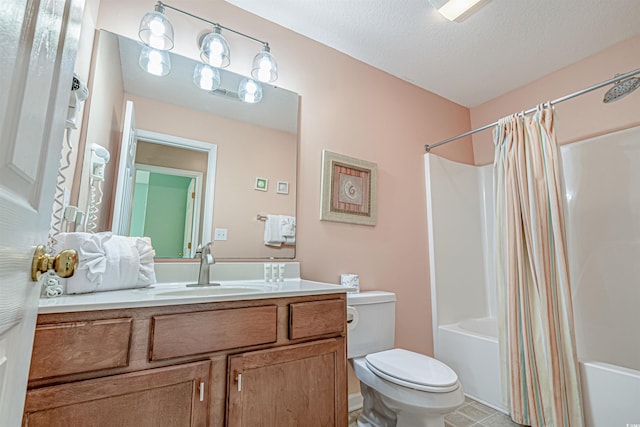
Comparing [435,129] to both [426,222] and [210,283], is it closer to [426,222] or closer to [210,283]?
[426,222]

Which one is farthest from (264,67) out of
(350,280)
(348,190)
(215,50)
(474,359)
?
(474,359)

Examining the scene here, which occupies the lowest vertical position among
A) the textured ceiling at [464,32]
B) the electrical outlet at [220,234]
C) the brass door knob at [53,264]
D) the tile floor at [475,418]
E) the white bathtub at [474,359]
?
the tile floor at [475,418]

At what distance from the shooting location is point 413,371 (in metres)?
1.40

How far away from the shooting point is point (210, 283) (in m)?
1.48

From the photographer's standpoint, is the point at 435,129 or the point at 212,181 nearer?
the point at 212,181

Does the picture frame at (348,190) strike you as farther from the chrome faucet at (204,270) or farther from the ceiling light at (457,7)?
the ceiling light at (457,7)

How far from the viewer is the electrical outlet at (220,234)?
162 centimetres

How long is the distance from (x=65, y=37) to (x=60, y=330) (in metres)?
0.70

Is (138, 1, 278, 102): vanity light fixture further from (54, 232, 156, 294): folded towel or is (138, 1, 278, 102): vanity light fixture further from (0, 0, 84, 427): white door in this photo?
(0, 0, 84, 427): white door

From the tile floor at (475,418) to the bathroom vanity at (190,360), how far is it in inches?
32.8

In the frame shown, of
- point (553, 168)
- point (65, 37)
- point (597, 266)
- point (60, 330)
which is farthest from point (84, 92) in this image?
point (597, 266)

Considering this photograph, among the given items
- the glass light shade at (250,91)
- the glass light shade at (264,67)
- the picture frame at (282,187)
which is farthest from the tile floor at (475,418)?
the glass light shade at (264,67)

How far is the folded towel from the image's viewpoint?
100cm

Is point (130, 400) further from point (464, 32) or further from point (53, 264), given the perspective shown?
point (464, 32)
